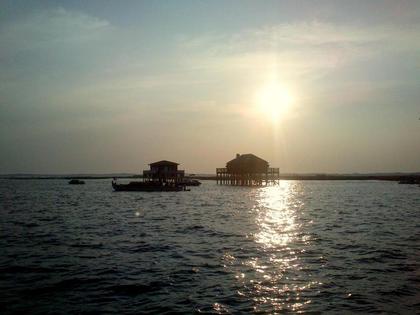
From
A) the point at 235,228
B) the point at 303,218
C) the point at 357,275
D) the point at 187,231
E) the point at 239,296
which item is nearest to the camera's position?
the point at 239,296

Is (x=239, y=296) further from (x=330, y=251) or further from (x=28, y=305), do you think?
→ (x=330, y=251)

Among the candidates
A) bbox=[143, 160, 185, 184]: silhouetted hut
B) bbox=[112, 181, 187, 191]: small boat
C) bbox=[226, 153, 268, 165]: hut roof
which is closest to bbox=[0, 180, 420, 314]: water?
bbox=[112, 181, 187, 191]: small boat

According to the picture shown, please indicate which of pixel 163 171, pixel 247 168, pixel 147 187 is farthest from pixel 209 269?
pixel 247 168

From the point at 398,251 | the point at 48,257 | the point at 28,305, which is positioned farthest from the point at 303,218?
the point at 28,305

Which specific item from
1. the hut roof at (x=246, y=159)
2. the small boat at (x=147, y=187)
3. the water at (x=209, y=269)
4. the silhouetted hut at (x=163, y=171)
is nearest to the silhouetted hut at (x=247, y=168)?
the hut roof at (x=246, y=159)

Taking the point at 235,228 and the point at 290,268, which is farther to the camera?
the point at 235,228

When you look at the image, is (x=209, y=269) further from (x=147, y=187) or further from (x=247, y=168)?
(x=247, y=168)

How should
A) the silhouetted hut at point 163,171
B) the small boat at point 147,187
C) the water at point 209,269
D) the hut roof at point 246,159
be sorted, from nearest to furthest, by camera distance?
the water at point 209,269 < the small boat at point 147,187 < the silhouetted hut at point 163,171 < the hut roof at point 246,159

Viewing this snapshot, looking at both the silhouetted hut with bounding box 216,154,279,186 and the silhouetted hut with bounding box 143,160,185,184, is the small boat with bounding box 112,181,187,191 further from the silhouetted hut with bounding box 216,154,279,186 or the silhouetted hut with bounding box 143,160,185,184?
the silhouetted hut with bounding box 216,154,279,186

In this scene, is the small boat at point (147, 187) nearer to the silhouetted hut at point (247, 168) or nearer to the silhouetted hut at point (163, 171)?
the silhouetted hut at point (163, 171)

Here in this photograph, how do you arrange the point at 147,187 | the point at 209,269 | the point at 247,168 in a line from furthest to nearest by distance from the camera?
the point at 247,168 < the point at 147,187 < the point at 209,269

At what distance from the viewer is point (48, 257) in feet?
63.4

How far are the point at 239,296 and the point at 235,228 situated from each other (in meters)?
17.1

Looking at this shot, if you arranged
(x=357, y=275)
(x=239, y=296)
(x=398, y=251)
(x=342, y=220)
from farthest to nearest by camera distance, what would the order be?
(x=342, y=220), (x=398, y=251), (x=357, y=275), (x=239, y=296)
